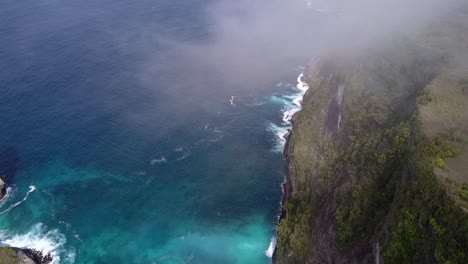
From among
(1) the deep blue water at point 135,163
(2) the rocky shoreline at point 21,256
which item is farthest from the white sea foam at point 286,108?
(2) the rocky shoreline at point 21,256

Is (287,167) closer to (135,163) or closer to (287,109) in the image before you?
(287,109)

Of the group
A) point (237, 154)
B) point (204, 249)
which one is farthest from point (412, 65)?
point (204, 249)

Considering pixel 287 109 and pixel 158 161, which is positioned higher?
pixel 287 109

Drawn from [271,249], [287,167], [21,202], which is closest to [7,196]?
[21,202]

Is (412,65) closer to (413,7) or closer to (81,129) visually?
(413,7)

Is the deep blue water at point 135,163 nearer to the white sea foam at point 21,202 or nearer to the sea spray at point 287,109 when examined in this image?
the white sea foam at point 21,202

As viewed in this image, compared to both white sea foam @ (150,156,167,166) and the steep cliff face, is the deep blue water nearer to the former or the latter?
white sea foam @ (150,156,167,166)
